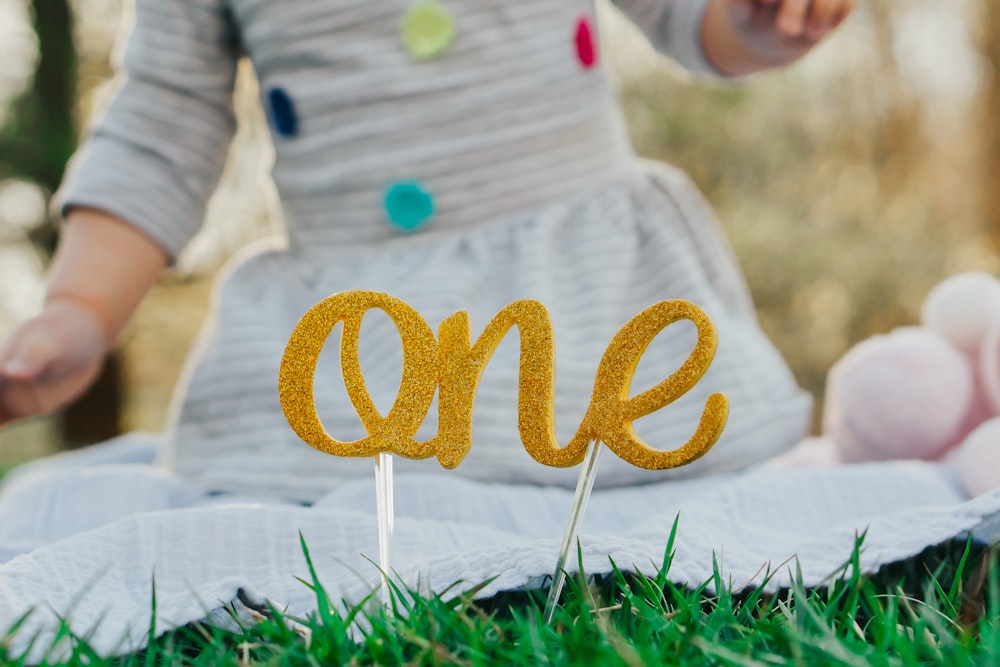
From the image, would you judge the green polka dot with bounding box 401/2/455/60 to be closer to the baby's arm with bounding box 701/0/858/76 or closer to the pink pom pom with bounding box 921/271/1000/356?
the baby's arm with bounding box 701/0/858/76

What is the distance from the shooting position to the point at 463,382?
573mm

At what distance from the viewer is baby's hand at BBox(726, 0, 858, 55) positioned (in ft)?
2.84

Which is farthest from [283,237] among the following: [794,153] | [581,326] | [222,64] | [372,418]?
[794,153]

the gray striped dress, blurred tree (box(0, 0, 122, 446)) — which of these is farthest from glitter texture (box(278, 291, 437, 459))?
blurred tree (box(0, 0, 122, 446))

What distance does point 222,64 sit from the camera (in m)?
1.05

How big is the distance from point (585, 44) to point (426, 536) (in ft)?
1.82

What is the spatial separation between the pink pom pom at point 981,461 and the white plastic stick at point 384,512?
448 millimetres

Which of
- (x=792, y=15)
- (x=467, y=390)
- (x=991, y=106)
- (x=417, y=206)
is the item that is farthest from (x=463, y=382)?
(x=991, y=106)

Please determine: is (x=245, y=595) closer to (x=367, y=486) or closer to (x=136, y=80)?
(x=367, y=486)

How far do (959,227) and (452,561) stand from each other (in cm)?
466

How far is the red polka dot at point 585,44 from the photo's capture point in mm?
994

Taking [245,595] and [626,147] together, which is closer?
[245,595]

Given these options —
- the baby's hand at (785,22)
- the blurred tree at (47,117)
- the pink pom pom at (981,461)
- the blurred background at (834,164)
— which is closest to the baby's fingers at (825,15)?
the baby's hand at (785,22)

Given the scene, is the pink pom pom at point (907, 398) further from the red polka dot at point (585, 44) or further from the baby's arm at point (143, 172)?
the baby's arm at point (143, 172)
